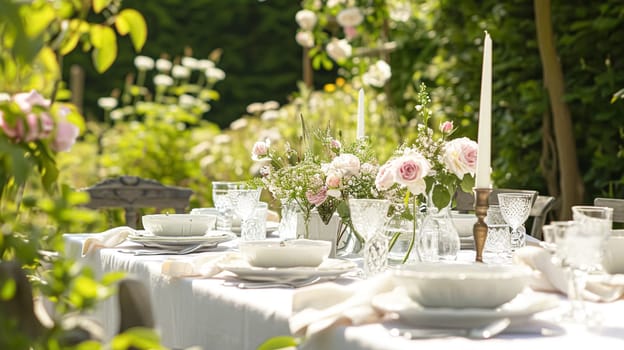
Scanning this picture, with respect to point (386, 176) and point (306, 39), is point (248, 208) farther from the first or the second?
point (306, 39)

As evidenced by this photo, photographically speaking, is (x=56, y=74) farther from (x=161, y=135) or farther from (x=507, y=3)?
(x=161, y=135)

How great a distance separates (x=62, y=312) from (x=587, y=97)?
141 inches

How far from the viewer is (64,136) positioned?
1.15 meters

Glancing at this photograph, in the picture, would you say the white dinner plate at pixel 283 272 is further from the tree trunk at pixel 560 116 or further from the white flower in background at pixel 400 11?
the white flower in background at pixel 400 11

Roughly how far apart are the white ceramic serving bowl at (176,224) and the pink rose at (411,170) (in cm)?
79

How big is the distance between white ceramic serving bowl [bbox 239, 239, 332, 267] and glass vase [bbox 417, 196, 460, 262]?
21cm

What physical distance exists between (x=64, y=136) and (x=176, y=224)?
4.20 feet

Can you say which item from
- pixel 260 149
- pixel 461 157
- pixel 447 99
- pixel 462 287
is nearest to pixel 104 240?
pixel 260 149

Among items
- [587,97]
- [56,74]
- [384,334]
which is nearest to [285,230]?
[384,334]

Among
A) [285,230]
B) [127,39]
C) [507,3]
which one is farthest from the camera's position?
[127,39]

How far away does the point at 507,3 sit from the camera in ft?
15.5

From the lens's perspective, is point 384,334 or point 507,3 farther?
→ point 507,3

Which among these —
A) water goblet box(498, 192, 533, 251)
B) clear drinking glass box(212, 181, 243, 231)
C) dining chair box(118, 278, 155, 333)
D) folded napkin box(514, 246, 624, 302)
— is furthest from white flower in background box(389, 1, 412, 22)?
dining chair box(118, 278, 155, 333)

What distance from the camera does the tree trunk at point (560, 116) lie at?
171 inches
